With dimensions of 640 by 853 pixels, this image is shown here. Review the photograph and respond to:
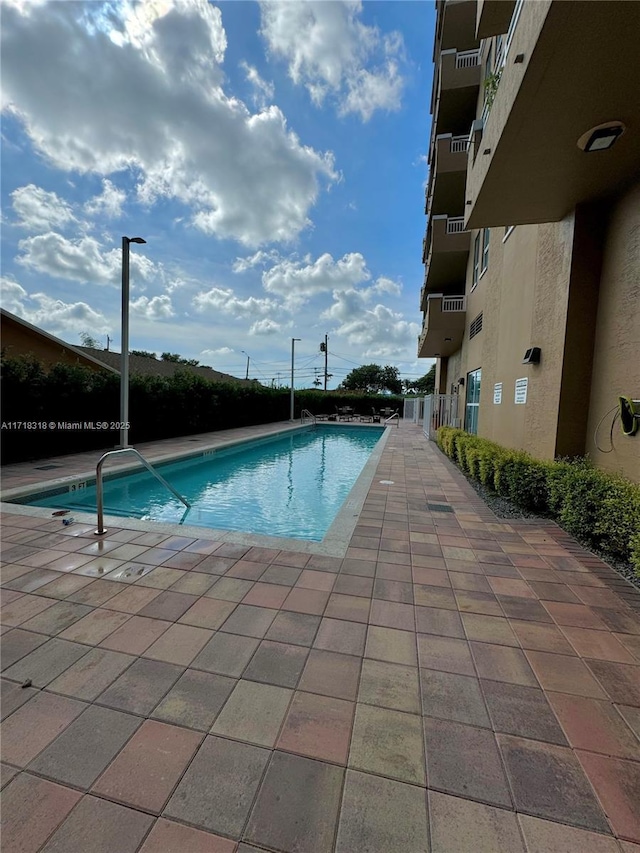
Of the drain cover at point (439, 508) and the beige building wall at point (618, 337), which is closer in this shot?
the beige building wall at point (618, 337)

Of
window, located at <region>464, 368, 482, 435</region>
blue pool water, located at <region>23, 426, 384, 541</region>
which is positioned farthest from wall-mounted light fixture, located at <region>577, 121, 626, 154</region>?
window, located at <region>464, 368, 482, 435</region>

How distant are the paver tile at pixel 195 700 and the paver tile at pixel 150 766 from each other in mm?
45

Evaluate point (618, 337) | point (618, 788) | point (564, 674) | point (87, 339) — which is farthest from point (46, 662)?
point (87, 339)

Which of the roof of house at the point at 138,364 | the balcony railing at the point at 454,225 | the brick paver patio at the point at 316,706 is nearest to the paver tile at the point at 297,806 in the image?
the brick paver patio at the point at 316,706

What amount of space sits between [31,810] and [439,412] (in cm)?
1536

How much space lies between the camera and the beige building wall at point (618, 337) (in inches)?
146

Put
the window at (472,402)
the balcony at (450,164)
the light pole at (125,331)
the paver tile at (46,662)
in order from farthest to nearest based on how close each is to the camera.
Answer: the window at (472,402) → the balcony at (450,164) → the light pole at (125,331) → the paver tile at (46,662)

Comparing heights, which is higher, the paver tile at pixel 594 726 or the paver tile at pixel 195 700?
the paver tile at pixel 594 726

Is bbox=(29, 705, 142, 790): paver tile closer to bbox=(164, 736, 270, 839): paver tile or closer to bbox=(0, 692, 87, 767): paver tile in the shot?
bbox=(0, 692, 87, 767): paver tile

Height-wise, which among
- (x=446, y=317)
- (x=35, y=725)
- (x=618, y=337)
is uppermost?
(x=446, y=317)

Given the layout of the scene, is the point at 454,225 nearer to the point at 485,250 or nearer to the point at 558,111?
the point at 485,250

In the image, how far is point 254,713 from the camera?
1674 millimetres

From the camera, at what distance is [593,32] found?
252 centimetres

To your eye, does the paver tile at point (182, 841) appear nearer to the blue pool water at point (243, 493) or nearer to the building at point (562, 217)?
the blue pool water at point (243, 493)
